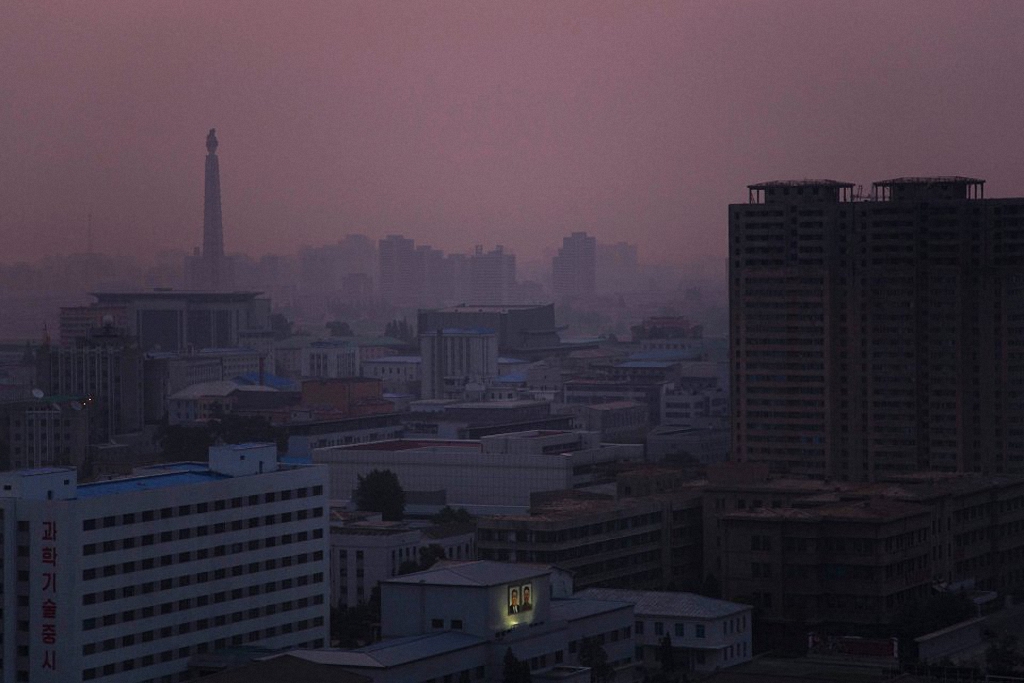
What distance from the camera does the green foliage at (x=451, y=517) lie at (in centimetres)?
2878

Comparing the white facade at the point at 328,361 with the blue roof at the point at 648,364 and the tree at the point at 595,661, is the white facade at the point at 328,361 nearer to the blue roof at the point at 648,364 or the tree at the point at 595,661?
the blue roof at the point at 648,364

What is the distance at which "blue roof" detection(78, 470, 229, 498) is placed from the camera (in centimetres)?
1770

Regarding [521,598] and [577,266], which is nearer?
[521,598]

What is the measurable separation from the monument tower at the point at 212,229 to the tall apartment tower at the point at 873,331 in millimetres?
48258

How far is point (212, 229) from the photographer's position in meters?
82.0

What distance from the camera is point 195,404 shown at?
50.7 m

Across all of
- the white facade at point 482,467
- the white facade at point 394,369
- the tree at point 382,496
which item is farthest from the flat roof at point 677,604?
the white facade at point 394,369

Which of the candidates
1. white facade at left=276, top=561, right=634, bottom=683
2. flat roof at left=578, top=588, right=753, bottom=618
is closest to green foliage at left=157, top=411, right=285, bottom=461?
flat roof at left=578, top=588, right=753, bottom=618

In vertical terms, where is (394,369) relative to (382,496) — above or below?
above

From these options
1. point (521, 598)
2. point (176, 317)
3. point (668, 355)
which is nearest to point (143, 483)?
point (521, 598)

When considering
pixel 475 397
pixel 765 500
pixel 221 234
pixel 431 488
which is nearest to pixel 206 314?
pixel 221 234

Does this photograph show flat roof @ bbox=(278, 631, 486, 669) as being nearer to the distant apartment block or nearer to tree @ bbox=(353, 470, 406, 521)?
tree @ bbox=(353, 470, 406, 521)

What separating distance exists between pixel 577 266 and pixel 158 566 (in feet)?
242

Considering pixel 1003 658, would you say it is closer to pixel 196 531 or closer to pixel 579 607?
pixel 579 607
